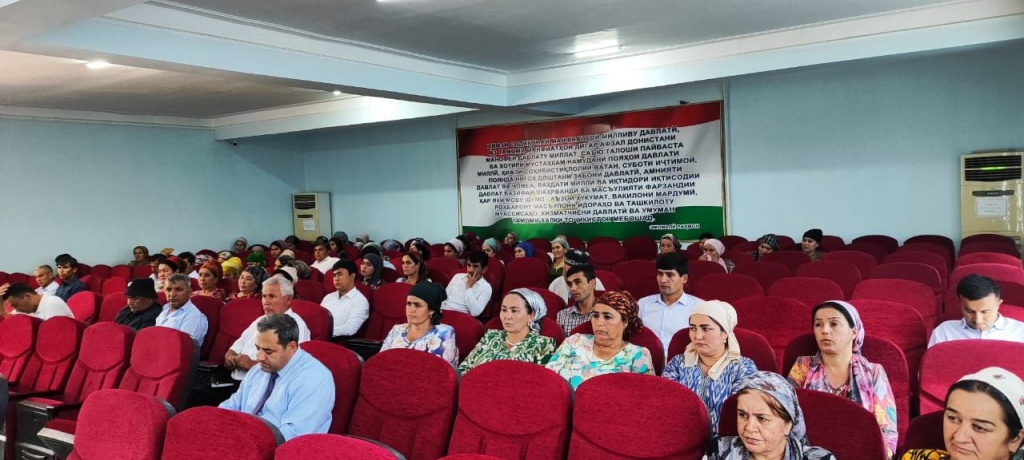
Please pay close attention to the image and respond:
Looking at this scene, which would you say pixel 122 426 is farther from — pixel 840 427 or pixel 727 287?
pixel 727 287

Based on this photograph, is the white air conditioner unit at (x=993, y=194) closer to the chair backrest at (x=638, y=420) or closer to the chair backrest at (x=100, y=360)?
the chair backrest at (x=638, y=420)

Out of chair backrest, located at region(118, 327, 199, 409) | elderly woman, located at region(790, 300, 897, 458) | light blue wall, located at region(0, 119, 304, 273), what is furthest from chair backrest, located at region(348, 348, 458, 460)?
light blue wall, located at region(0, 119, 304, 273)

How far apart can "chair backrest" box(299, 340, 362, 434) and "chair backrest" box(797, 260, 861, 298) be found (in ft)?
12.6

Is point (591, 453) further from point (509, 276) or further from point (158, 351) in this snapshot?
point (509, 276)

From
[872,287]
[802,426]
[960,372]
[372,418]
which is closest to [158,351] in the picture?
[372,418]

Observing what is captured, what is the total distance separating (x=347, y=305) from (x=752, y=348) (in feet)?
11.5

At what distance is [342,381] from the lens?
139 inches

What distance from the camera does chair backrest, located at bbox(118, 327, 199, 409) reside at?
4.12 m

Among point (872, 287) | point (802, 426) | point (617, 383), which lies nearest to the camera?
point (802, 426)

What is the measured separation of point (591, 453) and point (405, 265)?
4509 millimetres

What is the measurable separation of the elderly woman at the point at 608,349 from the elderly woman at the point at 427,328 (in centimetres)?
76

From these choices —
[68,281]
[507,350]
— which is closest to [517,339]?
[507,350]

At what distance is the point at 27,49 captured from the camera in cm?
571

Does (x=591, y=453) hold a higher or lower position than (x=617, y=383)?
lower
